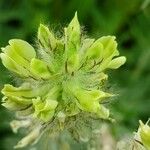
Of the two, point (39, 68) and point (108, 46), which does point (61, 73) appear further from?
point (108, 46)

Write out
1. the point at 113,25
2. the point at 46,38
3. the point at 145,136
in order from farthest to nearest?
the point at 113,25 → the point at 46,38 → the point at 145,136

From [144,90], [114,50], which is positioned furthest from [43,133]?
[144,90]

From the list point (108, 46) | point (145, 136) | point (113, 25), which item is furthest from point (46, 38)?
point (113, 25)

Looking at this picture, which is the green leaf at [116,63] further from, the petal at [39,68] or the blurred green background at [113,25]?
the blurred green background at [113,25]

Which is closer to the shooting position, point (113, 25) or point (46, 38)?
point (46, 38)

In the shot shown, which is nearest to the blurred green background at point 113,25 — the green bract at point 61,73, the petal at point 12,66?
the green bract at point 61,73

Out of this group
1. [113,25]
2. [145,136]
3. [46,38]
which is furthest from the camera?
[113,25]

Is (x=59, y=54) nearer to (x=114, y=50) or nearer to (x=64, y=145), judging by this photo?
(x=114, y=50)
